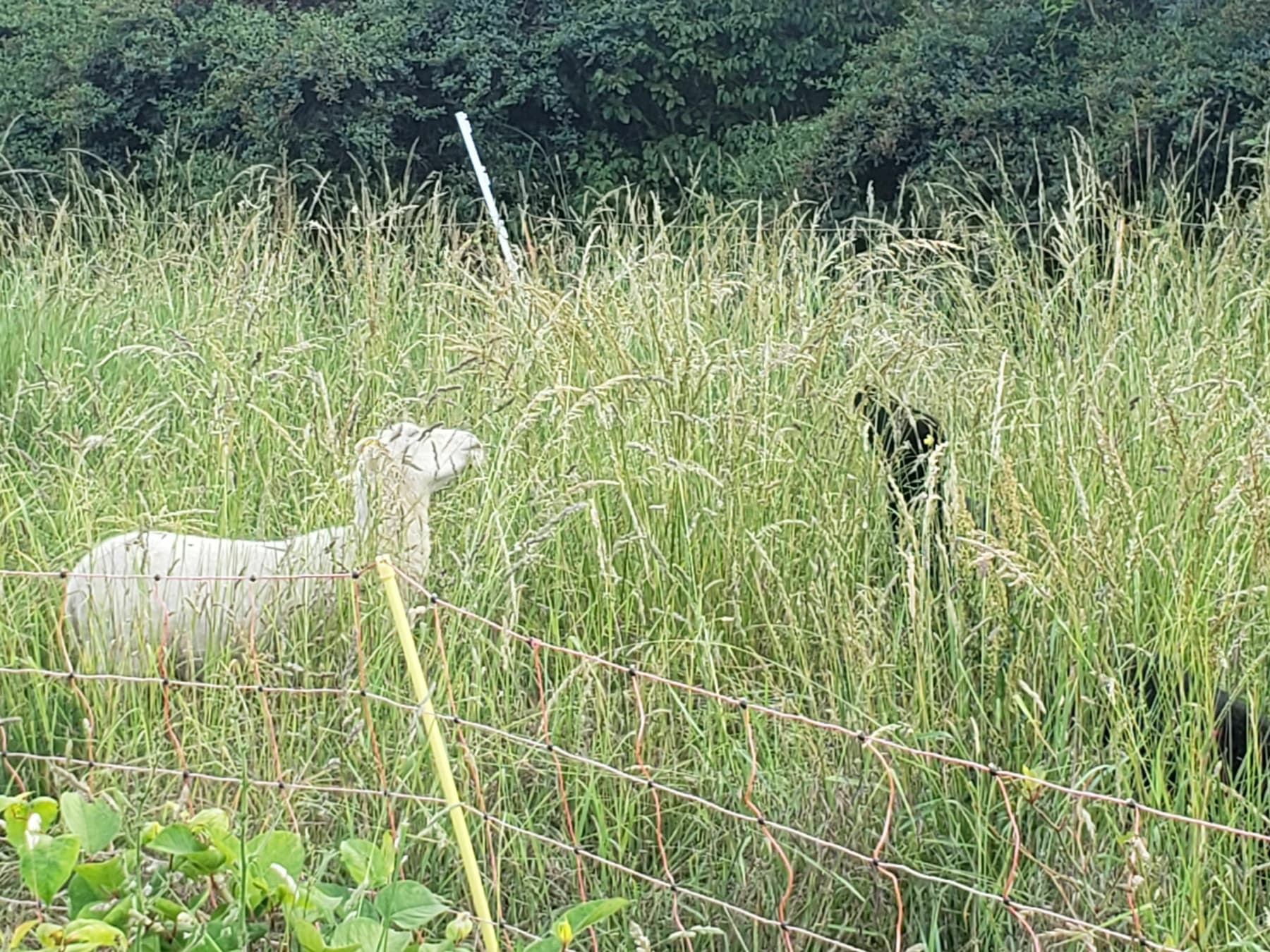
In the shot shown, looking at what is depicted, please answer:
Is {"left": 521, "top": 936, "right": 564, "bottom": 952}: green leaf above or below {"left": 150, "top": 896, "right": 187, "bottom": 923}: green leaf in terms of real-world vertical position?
below

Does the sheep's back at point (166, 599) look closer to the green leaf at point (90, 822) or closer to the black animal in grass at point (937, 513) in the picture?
the green leaf at point (90, 822)

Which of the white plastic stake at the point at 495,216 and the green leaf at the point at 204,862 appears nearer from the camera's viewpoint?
the green leaf at the point at 204,862

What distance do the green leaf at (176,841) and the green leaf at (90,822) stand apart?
0.18 ft

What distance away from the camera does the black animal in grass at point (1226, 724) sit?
246 cm

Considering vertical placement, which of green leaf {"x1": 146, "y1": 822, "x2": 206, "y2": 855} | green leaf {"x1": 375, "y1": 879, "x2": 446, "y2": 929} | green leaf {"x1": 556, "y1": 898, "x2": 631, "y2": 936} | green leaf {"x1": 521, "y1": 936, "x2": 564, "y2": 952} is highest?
green leaf {"x1": 146, "y1": 822, "x2": 206, "y2": 855}

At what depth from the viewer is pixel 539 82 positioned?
408 inches

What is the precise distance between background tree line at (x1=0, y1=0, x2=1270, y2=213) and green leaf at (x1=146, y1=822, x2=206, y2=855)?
22.6ft

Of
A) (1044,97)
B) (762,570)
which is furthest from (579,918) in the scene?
(1044,97)

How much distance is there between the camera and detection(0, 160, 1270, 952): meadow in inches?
95.7

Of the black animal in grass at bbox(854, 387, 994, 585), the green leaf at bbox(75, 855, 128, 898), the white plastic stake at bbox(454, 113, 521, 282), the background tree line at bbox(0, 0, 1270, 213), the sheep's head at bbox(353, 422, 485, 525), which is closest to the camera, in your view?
the green leaf at bbox(75, 855, 128, 898)

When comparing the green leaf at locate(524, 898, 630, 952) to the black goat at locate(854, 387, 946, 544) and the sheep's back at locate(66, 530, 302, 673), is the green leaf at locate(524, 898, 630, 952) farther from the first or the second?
the black goat at locate(854, 387, 946, 544)

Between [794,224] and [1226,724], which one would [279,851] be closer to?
[1226,724]

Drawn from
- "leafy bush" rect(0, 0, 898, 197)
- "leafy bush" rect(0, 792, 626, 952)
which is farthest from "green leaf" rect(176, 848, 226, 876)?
"leafy bush" rect(0, 0, 898, 197)

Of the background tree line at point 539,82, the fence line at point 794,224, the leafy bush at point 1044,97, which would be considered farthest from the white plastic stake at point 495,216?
the leafy bush at point 1044,97
